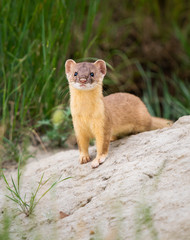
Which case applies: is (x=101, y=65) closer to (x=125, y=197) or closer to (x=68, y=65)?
(x=68, y=65)

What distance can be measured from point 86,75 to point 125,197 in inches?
40.3

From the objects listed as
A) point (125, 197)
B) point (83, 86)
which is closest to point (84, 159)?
point (83, 86)

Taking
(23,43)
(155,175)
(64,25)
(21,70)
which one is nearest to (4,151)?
(21,70)

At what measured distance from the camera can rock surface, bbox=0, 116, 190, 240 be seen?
85.1 inches

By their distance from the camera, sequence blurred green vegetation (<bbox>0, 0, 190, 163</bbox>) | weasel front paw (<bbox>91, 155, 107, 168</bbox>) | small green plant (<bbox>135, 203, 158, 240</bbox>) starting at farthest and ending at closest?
blurred green vegetation (<bbox>0, 0, 190, 163</bbox>)
weasel front paw (<bbox>91, 155, 107, 168</bbox>)
small green plant (<bbox>135, 203, 158, 240</bbox>)

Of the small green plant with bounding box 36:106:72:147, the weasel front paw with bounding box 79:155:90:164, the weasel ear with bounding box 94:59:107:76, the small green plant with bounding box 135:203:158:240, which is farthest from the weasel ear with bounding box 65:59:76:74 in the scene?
the small green plant with bounding box 135:203:158:240

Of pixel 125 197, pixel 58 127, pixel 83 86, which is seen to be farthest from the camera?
pixel 58 127

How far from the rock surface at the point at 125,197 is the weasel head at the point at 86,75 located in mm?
612

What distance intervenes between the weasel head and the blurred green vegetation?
0.47 m

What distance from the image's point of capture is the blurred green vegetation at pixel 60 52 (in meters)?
4.34

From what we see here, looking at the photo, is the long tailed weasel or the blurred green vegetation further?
the blurred green vegetation

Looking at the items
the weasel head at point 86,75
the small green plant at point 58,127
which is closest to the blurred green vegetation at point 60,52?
the small green plant at point 58,127

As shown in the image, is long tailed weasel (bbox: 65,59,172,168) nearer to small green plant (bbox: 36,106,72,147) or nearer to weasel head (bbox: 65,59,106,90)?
weasel head (bbox: 65,59,106,90)

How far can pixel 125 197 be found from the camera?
2459 millimetres
